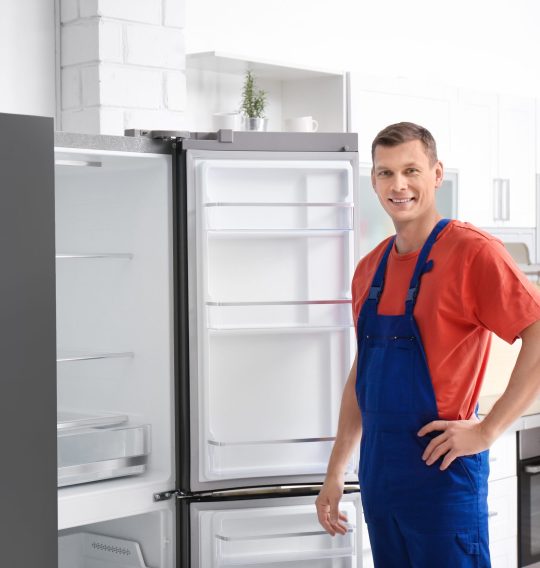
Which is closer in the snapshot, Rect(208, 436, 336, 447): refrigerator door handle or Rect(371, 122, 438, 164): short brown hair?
Rect(371, 122, 438, 164): short brown hair

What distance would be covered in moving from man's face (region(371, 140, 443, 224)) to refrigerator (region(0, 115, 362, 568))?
57 centimetres

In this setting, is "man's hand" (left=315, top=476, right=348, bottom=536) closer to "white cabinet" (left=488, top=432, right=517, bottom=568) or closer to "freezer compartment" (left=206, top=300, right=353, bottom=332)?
"freezer compartment" (left=206, top=300, right=353, bottom=332)

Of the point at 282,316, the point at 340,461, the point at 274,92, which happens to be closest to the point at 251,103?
the point at 274,92

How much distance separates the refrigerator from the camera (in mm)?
2633

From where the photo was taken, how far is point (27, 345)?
5.99 feet

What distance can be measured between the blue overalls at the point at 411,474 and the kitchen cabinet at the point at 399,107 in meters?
2.12

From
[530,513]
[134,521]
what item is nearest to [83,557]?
[134,521]

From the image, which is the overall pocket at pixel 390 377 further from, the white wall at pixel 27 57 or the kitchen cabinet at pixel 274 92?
the kitchen cabinet at pixel 274 92

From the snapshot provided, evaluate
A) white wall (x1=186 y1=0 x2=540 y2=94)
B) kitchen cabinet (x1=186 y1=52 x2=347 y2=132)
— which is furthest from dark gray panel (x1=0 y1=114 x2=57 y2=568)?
white wall (x1=186 y1=0 x2=540 y2=94)

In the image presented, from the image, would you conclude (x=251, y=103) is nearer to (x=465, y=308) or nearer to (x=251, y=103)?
(x=251, y=103)

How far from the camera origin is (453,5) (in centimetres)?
526

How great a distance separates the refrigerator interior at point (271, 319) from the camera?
267 cm

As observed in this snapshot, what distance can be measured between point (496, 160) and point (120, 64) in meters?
2.28

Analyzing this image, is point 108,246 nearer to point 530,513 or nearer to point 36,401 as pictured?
point 36,401
